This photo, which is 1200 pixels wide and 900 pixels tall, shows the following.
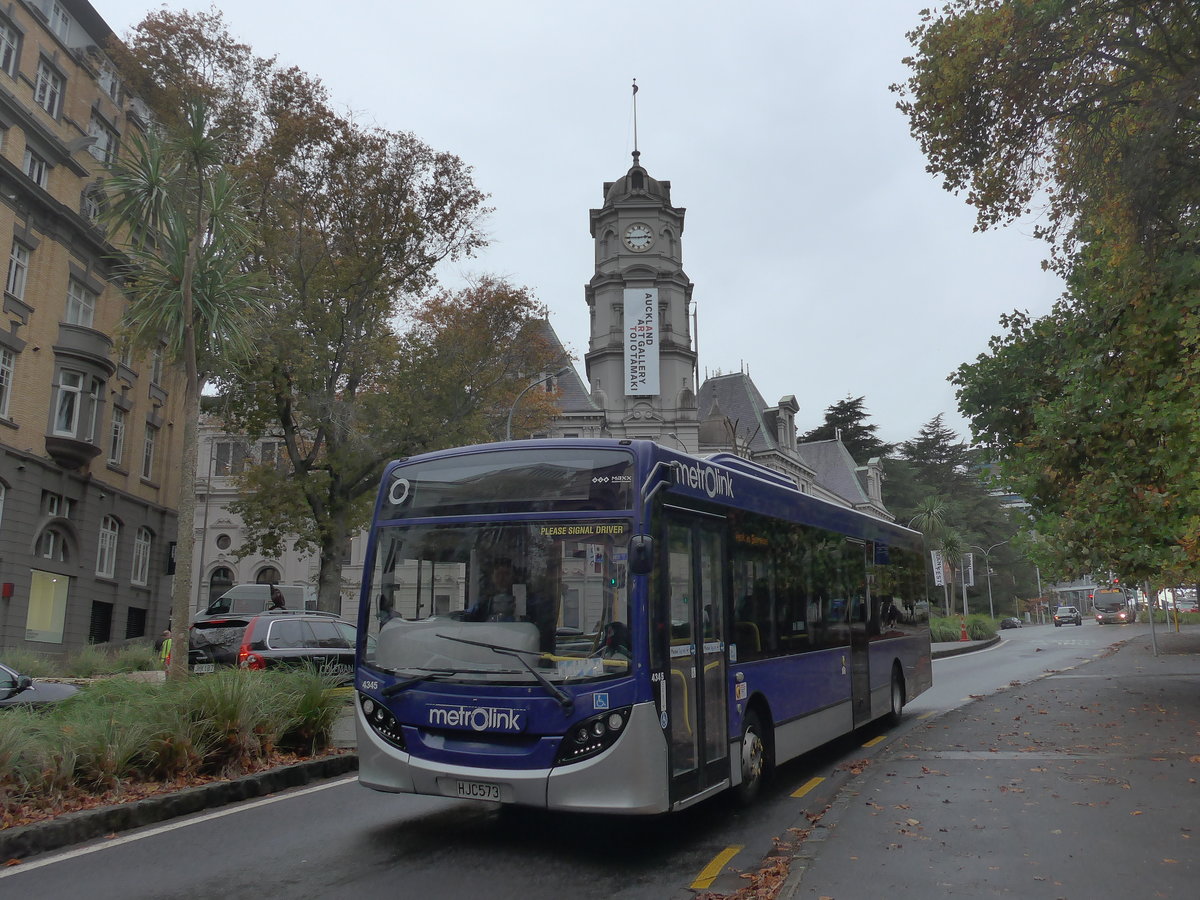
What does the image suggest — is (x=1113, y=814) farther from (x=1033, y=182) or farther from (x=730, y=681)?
(x=1033, y=182)

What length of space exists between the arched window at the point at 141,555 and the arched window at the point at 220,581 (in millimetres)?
20133

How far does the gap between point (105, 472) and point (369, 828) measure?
92.2 ft

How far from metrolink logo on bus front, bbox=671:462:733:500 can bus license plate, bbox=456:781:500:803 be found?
255 centimetres

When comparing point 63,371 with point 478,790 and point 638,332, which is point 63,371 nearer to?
point 478,790

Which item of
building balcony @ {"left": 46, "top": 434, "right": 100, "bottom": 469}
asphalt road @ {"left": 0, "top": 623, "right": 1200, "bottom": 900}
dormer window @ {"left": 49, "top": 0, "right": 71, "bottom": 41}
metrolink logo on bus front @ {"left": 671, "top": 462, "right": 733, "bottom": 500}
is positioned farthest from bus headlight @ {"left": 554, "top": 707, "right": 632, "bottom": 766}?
dormer window @ {"left": 49, "top": 0, "right": 71, "bottom": 41}

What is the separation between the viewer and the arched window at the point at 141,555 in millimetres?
34219

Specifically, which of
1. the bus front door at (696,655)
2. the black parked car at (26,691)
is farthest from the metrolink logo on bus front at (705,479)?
the black parked car at (26,691)

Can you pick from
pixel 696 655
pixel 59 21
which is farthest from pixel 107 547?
pixel 696 655

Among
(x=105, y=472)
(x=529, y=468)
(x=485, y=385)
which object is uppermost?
(x=485, y=385)

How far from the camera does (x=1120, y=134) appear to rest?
1252 centimetres

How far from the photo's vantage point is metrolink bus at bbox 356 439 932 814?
6.62m

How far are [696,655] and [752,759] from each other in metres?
1.64

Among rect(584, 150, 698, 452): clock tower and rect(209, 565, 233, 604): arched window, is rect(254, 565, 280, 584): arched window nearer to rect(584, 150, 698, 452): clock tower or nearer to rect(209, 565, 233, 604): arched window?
rect(209, 565, 233, 604): arched window

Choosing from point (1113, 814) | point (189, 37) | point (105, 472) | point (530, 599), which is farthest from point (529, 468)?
point (105, 472)
